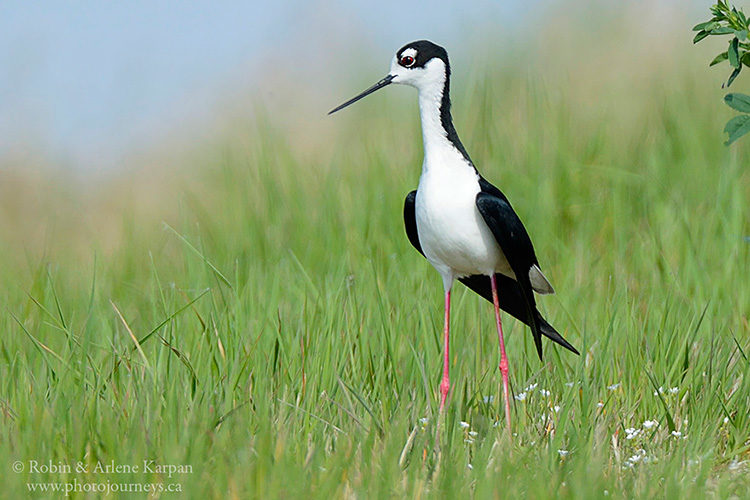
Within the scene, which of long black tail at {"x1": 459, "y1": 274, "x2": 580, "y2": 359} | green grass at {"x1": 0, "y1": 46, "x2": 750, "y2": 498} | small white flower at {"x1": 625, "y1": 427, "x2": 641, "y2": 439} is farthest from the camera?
long black tail at {"x1": 459, "y1": 274, "x2": 580, "y2": 359}

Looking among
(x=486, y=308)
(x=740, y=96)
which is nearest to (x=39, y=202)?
(x=486, y=308)

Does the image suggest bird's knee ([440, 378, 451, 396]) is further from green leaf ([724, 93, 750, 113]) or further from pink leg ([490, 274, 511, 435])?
green leaf ([724, 93, 750, 113])

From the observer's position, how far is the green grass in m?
3.19

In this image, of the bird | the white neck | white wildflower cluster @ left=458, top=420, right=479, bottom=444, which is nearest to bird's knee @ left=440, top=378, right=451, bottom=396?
the bird

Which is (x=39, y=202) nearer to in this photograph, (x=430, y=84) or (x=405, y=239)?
(x=405, y=239)

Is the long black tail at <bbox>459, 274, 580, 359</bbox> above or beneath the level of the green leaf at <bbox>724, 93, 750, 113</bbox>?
beneath

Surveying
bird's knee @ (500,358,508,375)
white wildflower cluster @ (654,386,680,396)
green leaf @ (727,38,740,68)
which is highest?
green leaf @ (727,38,740,68)

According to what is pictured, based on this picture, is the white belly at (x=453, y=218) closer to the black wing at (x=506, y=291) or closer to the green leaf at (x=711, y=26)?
the black wing at (x=506, y=291)

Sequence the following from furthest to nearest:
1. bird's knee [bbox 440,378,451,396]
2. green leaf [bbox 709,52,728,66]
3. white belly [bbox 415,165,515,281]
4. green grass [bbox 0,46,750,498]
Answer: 1. bird's knee [bbox 440,378,451,396]
2. white belly [bbox 415,165,515,281]
3. green leaf [bbox 709,52,728,66]
4. green grass [bbox 0,46,750,498]

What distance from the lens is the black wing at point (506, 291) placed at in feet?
14.0

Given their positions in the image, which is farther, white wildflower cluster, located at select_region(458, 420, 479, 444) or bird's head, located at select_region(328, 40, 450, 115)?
bird's head, located at select_region(328, 40, 450, 115)

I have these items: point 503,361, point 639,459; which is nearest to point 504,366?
point 503,361

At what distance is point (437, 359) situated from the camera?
4.44m

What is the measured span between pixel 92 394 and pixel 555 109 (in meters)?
4.26
